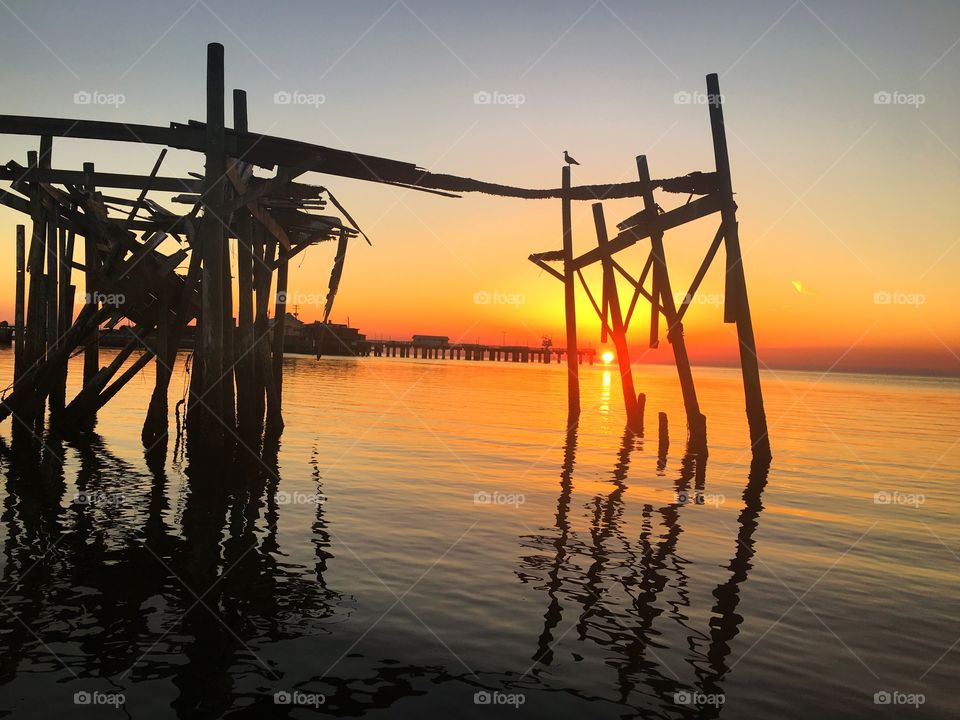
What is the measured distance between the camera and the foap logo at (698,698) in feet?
16.7

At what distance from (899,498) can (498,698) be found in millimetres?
12061

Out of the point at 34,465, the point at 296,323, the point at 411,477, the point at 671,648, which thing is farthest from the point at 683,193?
the point at 296,323

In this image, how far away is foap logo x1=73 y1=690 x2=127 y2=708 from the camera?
4.73 m

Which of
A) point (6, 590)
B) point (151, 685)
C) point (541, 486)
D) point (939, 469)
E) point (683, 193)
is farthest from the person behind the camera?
point (939, 469)

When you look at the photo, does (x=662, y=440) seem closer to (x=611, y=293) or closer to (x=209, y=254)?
(x=611, y=293)

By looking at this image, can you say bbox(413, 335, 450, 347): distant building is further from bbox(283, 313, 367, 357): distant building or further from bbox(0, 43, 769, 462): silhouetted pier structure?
bbox(0, 43, 769, 462): silhouetted pier structure

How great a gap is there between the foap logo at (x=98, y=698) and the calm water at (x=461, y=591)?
0.06ft

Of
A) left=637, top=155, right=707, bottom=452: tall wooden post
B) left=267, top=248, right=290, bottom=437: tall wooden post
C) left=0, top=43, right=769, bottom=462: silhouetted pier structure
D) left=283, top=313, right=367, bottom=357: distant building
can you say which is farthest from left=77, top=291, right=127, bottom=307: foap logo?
left=283, top=313, right=367, bottom=357: distant building

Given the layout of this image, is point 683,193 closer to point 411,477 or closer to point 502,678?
point 411,477

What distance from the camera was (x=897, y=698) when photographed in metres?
5.33

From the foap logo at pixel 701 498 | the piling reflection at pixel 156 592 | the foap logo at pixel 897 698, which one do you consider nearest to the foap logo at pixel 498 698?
the piling reflection at pixel 156 592

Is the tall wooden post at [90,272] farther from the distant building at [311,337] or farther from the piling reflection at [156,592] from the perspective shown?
the distant building at [311,337]

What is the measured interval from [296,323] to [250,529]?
103647 mm

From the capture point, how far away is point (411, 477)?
13969mm
